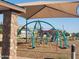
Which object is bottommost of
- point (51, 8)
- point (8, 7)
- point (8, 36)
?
point (8, 36)

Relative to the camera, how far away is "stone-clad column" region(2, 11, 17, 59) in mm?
10250

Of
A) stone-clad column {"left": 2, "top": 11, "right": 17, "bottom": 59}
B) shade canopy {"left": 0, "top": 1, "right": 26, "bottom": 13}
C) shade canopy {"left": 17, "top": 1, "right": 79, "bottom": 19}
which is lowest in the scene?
stone-clad column {"left": 2, "top": 11, "right": 17, "bottom": 59}

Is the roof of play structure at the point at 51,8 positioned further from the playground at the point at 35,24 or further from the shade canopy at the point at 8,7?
the shade canopy at the point at 8,7

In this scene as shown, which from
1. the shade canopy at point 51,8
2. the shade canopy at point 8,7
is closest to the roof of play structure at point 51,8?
the shade canopy at point 51,8

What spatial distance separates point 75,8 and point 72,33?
96.1 ft

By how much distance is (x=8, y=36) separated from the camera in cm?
1031

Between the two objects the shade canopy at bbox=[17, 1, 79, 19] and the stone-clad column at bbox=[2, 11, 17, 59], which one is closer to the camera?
the stone-clad column at bbox=[2, 11, 17, 59]

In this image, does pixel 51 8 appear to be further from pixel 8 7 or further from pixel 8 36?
pixel 8 7

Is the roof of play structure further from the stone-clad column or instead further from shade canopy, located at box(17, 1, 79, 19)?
the stone-clad column

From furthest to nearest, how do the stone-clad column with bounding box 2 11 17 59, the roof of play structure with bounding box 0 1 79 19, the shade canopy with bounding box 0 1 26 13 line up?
the roof of play structure with bounding box 0 1 79 19 < the stone-clad column with bounding box 2 11 17 59 < the shade canopy with bounding box 0 1 26 13

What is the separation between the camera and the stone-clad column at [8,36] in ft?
33.6

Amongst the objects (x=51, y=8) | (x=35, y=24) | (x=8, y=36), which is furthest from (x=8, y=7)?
(x=35, y=24)

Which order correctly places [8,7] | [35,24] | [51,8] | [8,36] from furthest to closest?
[35,24]
[51,8]
[8,36]
[8,7]

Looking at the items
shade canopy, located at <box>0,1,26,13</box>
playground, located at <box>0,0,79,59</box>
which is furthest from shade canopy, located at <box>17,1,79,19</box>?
shade canopy, located at <box>0,1,26,13</box>
